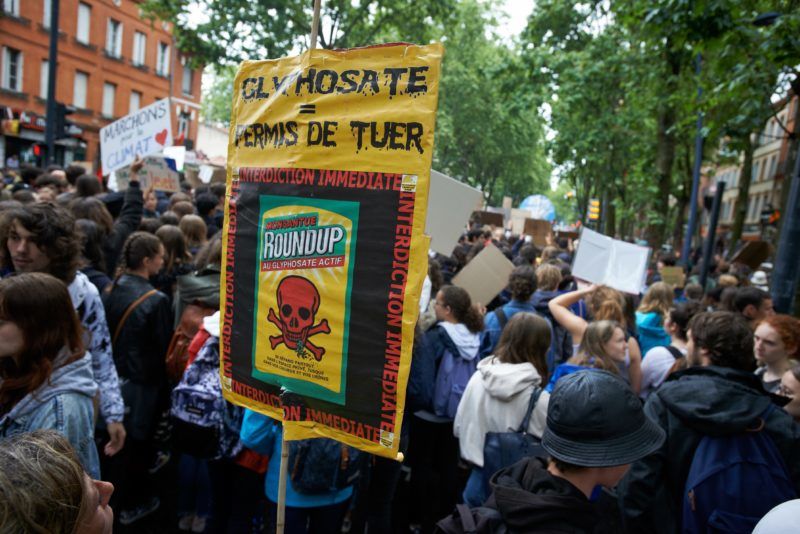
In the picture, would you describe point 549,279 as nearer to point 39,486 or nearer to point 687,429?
point 687,429

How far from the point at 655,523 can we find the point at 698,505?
8.9 inches

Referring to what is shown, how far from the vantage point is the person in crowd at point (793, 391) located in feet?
9.07

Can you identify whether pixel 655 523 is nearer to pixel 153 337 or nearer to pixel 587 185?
pixel 153 337

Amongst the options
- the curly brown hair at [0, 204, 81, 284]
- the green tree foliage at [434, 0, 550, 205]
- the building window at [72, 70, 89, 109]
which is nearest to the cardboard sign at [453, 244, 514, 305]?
the curly brown hair at [0, 204, 81, 284]

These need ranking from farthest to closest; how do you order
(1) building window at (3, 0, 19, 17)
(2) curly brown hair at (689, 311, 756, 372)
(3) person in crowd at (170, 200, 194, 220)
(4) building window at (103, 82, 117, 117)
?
(4) building window at (103, 82, 117, 117)
(1) building window at (3, 0, 19, 17)
(3) person in crowd at (170, 200, 194, 220)
(2) curly brown hair at (689, 311, 756, 372)

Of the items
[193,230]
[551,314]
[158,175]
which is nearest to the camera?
[551,314]

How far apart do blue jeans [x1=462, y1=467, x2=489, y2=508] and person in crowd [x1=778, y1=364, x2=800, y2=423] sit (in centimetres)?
154

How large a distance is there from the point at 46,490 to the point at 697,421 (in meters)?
2.40

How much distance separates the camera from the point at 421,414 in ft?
12.9

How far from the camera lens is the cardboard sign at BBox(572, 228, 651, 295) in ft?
18.4

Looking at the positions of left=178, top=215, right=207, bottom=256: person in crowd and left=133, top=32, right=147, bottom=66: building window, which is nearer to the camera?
left=178, top=215, right=207, bottom=256: person in crowd

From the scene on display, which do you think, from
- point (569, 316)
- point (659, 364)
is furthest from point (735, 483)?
point (569, 316)

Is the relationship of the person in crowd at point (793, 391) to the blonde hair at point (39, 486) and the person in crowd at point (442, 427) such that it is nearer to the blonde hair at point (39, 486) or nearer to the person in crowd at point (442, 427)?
the person in crowd at point (442, 427)

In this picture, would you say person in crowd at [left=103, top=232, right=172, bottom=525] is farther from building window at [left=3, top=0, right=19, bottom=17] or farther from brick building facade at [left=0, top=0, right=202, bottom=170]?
building window at [left=3, top=0, right=19, bottom=17]
